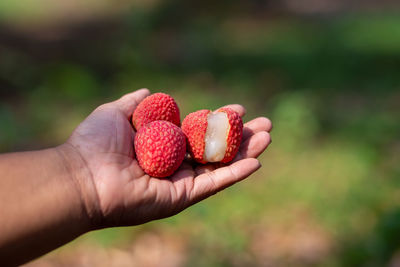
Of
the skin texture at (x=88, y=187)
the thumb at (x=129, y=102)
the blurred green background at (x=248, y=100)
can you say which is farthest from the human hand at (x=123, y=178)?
the blurred green background at (x=248, y=100)

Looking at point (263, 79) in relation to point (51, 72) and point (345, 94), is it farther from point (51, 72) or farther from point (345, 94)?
point (51, 72)

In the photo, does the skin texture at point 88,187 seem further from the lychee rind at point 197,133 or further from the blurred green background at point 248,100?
the blurred green background at point 248,100

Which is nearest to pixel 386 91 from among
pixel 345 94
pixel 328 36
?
pixel 345 94

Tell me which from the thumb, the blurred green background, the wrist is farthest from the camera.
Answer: the blurred green background

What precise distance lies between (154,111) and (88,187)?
1.58ft

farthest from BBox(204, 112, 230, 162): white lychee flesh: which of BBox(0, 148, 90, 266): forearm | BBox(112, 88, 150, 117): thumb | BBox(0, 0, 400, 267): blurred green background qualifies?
BBox(0, 0, 400, 267): blurred green background

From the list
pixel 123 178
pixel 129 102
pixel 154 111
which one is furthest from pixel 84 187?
pixel 129 102

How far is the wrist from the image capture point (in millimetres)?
1646

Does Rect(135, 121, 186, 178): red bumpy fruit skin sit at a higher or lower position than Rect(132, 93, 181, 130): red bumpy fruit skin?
lower

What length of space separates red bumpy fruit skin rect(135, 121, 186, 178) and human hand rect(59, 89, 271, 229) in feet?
0.15

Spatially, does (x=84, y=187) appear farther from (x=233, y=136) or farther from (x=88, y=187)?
(x=233, y=136)

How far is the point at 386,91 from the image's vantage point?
15.0 ft

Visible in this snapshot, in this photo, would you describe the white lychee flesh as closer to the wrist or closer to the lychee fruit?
the lychee fruit

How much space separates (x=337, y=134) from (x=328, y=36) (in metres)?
3.27
